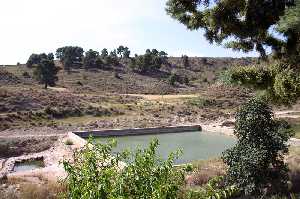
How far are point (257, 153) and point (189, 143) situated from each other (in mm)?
22508

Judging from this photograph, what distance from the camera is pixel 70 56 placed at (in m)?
110

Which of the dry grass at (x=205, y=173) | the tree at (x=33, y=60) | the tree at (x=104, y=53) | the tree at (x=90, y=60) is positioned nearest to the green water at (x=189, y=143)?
the dry grass at (x=205, y=173)

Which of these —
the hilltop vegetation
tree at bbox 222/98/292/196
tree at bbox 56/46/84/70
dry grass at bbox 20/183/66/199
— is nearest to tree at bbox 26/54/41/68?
the hilltop vegetation

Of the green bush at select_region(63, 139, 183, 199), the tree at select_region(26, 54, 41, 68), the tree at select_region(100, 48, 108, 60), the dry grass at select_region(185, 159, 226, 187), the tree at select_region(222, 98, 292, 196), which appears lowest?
the dry grass at select_region(185, 159, 226, 187)

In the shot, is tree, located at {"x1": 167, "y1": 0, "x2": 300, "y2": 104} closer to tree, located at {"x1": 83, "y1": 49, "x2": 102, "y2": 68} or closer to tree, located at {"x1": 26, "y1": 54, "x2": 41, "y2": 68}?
tree, located at {"x1": 83, "y1": 49, "x2": 102, "y2": 68}

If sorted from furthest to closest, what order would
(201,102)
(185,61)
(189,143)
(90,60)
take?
(185,61), (90,60), (201,102), (189,143)

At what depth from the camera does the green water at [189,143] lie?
35.9m

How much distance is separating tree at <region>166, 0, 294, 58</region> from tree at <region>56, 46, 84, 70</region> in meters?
92.7

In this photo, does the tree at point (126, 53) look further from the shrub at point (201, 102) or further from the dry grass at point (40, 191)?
the dry grass at point (40, 191)

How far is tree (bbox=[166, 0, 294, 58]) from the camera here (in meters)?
12.0

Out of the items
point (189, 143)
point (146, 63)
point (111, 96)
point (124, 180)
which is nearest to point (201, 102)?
point (111, 96)

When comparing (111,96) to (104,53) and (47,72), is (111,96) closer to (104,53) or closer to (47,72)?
(47,72)

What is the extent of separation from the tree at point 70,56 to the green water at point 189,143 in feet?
206

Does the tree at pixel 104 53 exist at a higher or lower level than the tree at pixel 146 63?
higher
